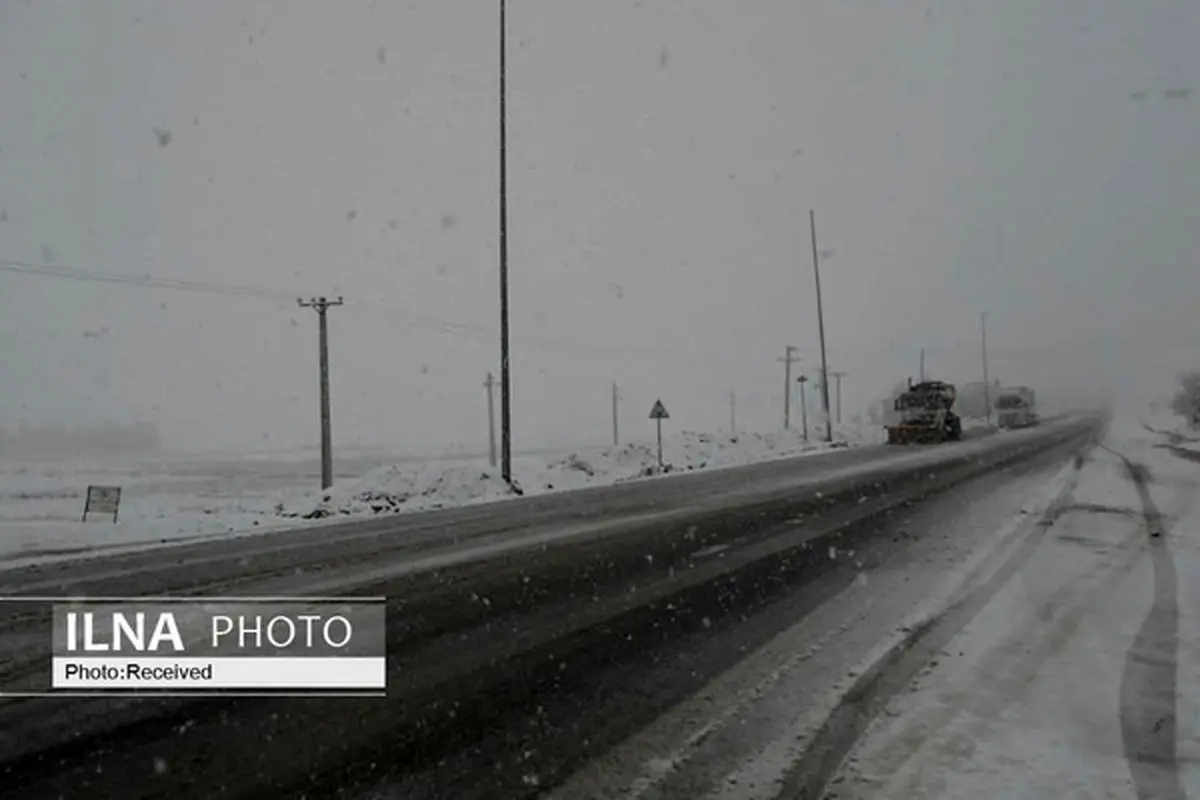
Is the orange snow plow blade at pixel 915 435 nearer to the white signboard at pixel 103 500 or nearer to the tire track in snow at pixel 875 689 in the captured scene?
the white signboard at pixel 103 500

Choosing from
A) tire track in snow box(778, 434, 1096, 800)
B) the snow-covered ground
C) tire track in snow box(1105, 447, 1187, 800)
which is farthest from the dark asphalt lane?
tire track in snow box(1105, 447, 1187, 800)

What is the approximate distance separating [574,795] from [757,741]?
1096 millimetres

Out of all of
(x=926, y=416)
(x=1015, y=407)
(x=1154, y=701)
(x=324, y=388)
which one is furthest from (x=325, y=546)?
(x=1015, y=407)

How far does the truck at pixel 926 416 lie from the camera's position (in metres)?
43.1

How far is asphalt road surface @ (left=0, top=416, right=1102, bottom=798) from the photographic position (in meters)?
4.11

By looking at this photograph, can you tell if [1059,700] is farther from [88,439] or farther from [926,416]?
[88,439]

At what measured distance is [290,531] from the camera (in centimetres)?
1279

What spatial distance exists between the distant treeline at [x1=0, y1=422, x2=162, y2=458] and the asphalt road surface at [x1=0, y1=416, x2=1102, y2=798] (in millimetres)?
129761

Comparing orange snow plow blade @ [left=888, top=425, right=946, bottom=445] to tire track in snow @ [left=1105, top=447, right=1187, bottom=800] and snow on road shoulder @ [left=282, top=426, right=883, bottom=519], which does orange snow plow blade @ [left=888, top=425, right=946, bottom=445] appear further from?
tire track in snow @ [left=1105, top=447, right=1187, bottom=800]

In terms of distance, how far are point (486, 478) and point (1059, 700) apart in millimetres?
15985

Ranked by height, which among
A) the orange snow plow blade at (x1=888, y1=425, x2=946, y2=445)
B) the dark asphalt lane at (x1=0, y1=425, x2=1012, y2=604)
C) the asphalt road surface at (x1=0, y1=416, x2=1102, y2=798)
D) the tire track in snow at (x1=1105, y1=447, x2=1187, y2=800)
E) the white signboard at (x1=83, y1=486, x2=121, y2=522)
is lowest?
the tire track in snow at (x1=1105, y1=447, x2=1187, y2=800)

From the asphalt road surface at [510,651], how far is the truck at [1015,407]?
185 feet

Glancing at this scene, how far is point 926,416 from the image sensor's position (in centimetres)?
4406

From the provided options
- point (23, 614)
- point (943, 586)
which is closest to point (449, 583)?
point (23, 614)
